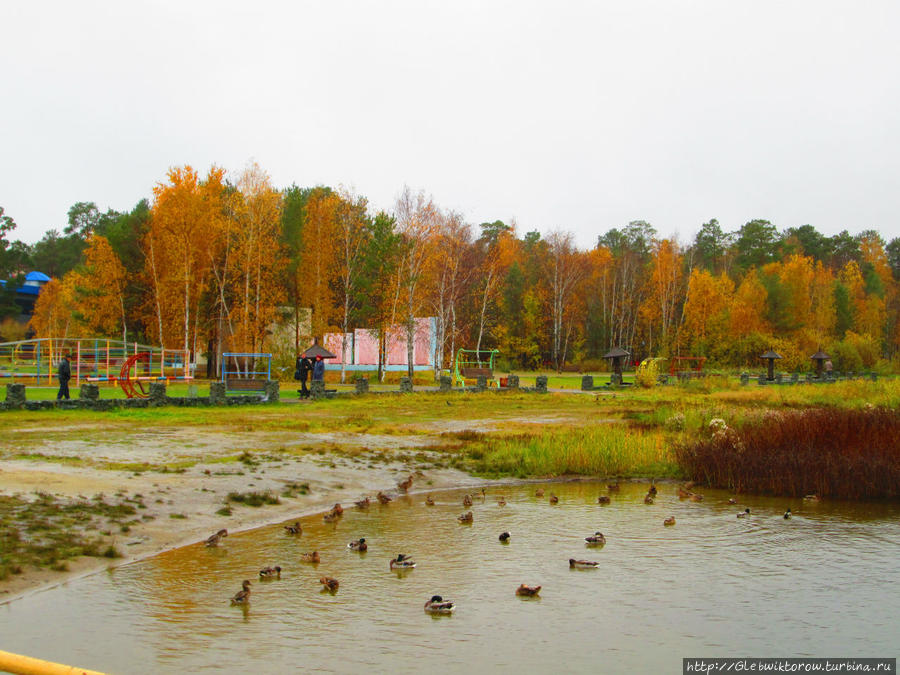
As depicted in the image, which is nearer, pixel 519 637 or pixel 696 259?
pixel 519 637

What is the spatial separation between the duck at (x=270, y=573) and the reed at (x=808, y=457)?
9920 millimetres

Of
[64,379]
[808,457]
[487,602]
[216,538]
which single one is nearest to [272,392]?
[64,379]

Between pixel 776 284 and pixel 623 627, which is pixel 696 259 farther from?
pixel 623 627

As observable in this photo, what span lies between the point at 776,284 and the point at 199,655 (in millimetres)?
71708

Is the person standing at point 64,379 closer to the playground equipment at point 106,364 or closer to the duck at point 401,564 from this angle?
the playground equipment at point 106,364

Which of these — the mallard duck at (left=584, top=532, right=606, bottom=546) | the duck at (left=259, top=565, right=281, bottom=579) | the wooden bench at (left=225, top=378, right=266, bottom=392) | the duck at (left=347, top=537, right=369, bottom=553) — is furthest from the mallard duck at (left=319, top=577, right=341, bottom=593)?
the wooden bench at (left=225, top=378, right=266, bottom=392)

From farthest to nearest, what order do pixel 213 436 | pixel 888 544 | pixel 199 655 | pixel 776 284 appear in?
1. pixel 776 284
2. pixel 213 436
3. pixel 888 544
4. pixel 199 655

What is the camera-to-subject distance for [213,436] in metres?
19.3

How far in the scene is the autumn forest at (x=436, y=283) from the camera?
46.6 metres

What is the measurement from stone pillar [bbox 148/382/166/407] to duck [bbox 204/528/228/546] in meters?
16.5

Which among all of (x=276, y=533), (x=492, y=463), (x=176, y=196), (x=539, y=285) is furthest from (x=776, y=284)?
(x=276, y=533)

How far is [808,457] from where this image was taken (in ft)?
50.5

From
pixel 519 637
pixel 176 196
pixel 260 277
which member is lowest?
pixel 519 637

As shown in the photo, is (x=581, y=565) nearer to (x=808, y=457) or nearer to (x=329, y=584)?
(x=329, y=584)
